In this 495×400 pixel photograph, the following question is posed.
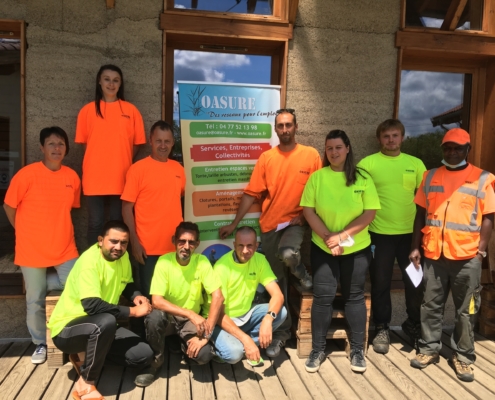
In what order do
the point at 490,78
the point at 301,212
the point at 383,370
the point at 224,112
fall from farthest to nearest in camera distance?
the point at 490,78 → the point at 224,112 → the point at 301,212 → the point at 383,370

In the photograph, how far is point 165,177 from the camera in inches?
142

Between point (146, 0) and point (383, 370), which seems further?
point (146, 0)

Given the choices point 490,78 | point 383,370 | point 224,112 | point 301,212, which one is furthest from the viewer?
point 490,78

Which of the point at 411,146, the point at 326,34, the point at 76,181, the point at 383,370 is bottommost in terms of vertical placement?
the point at 383,370

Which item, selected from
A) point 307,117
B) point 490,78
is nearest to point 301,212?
point 307,117

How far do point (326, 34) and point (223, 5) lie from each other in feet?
3.34

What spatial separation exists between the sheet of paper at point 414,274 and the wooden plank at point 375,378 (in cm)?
76

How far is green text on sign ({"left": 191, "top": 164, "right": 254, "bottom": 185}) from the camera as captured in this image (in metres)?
4.07

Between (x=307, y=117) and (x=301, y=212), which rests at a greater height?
(x=307, y=117)

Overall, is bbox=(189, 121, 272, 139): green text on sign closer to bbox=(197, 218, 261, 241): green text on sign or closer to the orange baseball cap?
bbox=(197, 218, 261, 241): green text on sign

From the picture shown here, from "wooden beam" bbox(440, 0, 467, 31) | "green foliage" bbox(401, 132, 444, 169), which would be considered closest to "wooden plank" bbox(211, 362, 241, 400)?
"green foliage" bbox(401, 132, 444, 169)

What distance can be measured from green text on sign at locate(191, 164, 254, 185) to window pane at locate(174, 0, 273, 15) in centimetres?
147

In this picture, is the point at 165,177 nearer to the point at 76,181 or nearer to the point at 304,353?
the point at 76,181

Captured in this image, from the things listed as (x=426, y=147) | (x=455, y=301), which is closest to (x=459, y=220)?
(x=455, y=301)
